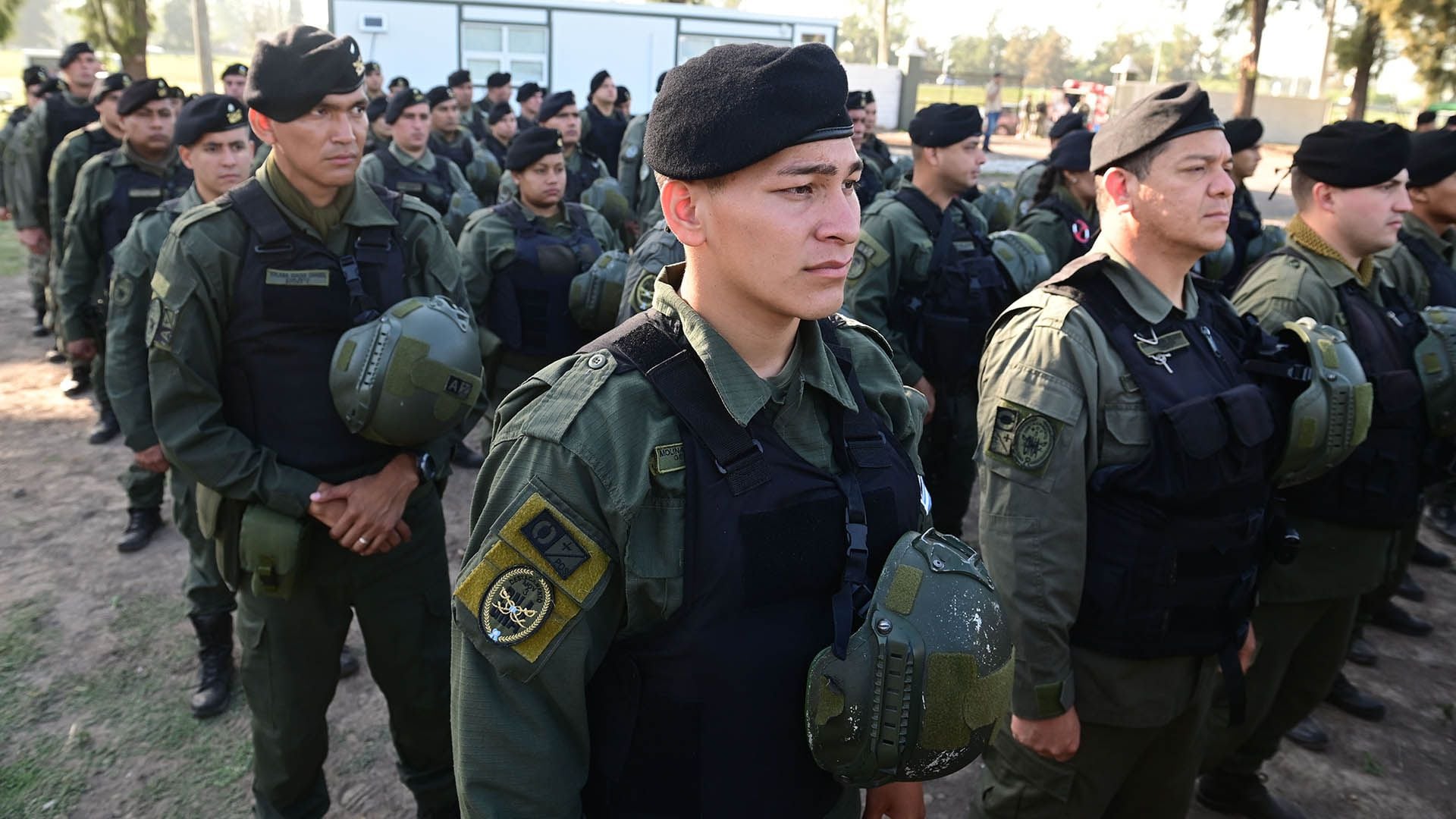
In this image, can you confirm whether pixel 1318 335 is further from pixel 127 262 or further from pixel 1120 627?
pixel 127 262

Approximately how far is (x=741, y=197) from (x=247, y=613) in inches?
89.2

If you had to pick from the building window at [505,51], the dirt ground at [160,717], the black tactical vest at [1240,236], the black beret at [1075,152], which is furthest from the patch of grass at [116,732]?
the building window at [505,51]

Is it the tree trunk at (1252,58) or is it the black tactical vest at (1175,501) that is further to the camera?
the tree trunk at (1252,58)

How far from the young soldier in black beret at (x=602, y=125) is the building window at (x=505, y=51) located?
248 inches

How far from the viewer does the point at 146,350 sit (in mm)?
3457

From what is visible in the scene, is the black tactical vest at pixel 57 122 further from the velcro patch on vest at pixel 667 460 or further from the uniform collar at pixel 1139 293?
the velcro patch on vest at pixel 667 460

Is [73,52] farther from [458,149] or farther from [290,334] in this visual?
[290,334]

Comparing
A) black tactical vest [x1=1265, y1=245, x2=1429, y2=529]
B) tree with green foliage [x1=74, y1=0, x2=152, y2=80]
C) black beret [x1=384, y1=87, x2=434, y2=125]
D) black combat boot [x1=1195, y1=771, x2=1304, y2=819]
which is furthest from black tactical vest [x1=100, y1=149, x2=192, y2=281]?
tree with green foliage [x1=74, y1=0, x2=152, y2=80]

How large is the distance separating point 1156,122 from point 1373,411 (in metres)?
1.36

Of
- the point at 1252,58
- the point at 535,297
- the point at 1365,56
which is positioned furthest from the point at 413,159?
the point at 1365,56

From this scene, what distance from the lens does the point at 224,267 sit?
2793 mm

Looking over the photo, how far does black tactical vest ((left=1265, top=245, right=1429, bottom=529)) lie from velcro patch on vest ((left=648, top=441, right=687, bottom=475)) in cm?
261

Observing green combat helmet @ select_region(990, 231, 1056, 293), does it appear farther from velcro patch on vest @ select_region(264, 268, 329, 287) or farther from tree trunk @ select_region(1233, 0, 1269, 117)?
tree trunk @ select_region(1233, 0, 1269, 117)

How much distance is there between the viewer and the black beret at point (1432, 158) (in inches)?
166
